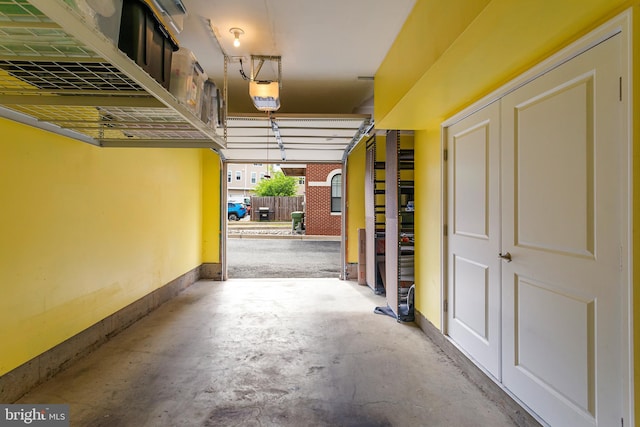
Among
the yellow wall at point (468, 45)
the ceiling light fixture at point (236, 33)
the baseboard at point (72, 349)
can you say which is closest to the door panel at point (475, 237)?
the yellow wall at point (468, 45)

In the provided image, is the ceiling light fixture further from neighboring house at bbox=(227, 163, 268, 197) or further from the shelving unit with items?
neighboring house at bbox=(227, 163, 268, 197)

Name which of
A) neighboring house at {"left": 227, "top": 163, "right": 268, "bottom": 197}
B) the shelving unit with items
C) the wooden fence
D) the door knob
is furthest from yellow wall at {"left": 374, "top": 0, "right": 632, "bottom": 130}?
neighboring house at {"left": 227, "top": 163, "right": 268, "bottom": 197}

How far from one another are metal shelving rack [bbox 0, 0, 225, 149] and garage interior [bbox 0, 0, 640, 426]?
0.01m

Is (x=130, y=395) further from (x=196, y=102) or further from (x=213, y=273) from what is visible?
(x=213, y=273)

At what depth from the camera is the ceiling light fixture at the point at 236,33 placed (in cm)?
275

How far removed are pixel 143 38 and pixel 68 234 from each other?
5.88 feet

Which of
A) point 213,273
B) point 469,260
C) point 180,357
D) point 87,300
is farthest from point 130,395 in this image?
point 213,273

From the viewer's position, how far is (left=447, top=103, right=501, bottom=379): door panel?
2324mm

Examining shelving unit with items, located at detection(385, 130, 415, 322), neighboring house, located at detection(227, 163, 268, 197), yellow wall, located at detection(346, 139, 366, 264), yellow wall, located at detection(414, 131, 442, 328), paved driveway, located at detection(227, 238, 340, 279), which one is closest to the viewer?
yellow wall, located at detection(414, 131, 442, 328)

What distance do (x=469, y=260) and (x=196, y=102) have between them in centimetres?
254

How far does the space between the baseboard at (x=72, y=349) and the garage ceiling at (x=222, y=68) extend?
1690 millimetres

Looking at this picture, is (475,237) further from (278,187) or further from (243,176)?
(243,176)

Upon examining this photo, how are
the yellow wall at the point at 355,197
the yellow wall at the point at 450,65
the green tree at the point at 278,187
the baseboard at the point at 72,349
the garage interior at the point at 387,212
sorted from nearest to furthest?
1. the yellow wall at the point at 450,65
2. the garage interior at the point at 387,212
3. the baseboard at the point at 72,349
4. the yellow wall at the point at 355,197
5. the green tree at the point at 278,187

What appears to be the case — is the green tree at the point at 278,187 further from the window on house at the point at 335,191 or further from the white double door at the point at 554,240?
the white double door at the point at 554,240
